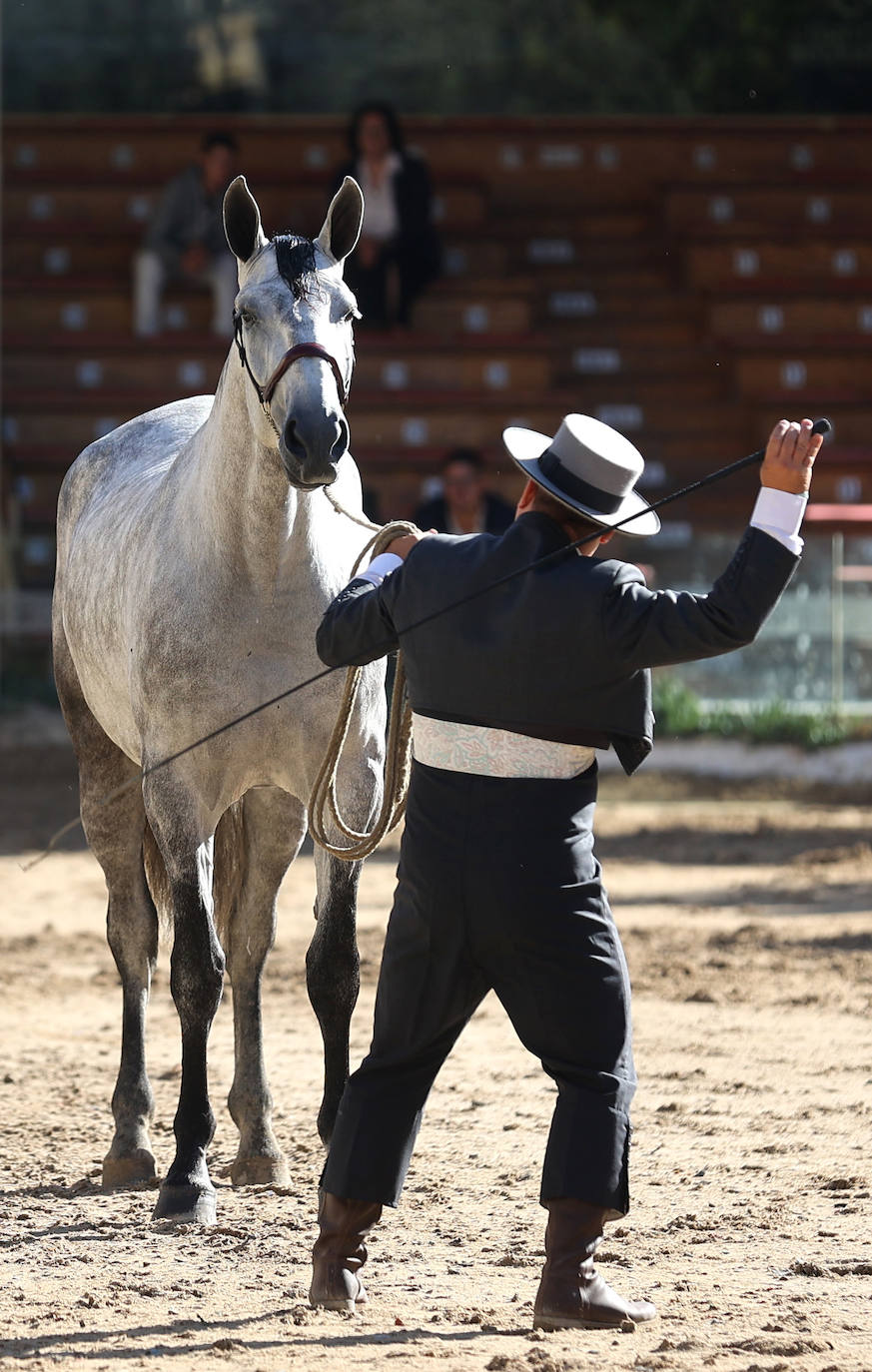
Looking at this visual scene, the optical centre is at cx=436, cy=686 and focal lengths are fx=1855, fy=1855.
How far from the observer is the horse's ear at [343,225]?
14.8 feet

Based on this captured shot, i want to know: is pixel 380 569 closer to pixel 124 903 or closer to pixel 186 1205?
pixel 186 1205

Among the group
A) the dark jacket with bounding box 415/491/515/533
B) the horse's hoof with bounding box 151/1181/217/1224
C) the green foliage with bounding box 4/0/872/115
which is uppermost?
the green foliage with bounding box 4/0/872/115

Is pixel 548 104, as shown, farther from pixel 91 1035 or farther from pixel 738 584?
pixel 738 584

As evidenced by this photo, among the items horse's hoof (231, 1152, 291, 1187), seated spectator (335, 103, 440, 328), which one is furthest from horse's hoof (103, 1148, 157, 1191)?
Answer: seated spectator (335, 103, 440, 328)

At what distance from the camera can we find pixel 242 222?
14.7 ft

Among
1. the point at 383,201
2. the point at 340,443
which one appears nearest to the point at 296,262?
the point at 340,443

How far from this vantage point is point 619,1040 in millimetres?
3621

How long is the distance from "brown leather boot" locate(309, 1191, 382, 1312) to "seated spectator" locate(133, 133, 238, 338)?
40.6 ft

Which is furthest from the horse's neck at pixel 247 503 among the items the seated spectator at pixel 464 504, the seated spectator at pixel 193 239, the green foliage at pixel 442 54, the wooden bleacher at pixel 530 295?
the green foliage at pixel 442 54

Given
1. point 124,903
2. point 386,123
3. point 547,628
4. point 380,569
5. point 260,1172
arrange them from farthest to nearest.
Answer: point 386,123, point 124,903, point 260,1172, point 380,569, point 547,628

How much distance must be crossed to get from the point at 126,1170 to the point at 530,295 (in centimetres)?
1349

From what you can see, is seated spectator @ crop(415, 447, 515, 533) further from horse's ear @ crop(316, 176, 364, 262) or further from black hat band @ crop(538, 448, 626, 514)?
black hat band @ crop(538, 448, 626, 514)

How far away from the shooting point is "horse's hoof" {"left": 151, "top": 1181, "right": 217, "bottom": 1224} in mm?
4480

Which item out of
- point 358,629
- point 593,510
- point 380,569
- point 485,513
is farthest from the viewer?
point 485,513
